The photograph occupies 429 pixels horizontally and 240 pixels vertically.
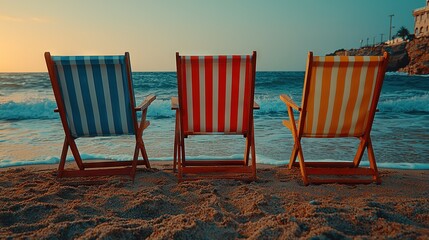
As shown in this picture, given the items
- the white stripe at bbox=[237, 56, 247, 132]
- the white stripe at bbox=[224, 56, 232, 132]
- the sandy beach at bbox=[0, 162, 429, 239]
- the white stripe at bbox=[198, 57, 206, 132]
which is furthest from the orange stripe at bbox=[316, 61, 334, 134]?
the white stripe at bbox=[198, 57, 206, 132]

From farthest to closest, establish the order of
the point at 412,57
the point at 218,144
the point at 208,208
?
1. the point at 412,57
2. the point at 218,144
3. the point at 208,208

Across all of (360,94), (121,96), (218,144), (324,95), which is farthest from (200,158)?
(360,94)

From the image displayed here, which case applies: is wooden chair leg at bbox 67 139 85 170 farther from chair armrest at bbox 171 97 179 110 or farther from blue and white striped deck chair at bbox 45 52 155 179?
chair armrest at bbox 171 97 179 110

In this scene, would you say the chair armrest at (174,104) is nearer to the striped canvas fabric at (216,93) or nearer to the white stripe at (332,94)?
the striped canvas fabric at (216,93)

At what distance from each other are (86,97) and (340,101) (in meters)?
2.34

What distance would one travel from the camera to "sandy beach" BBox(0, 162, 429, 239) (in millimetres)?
1881

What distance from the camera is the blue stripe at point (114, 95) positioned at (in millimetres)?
2914

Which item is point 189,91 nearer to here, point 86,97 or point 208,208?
point 86,97

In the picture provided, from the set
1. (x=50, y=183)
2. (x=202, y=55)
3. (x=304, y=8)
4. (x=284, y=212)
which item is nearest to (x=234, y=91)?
(x=202, y=55)

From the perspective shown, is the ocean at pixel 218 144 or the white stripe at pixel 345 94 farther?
the ocean at pixel 218 144

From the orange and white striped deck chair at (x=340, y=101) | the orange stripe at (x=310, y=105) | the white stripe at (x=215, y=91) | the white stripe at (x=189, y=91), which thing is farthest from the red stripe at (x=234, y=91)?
the orange stripe at (x=310, y=105)

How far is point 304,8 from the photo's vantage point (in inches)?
663

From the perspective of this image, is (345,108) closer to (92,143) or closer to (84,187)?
(84,187)

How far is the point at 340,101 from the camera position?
116 inches
